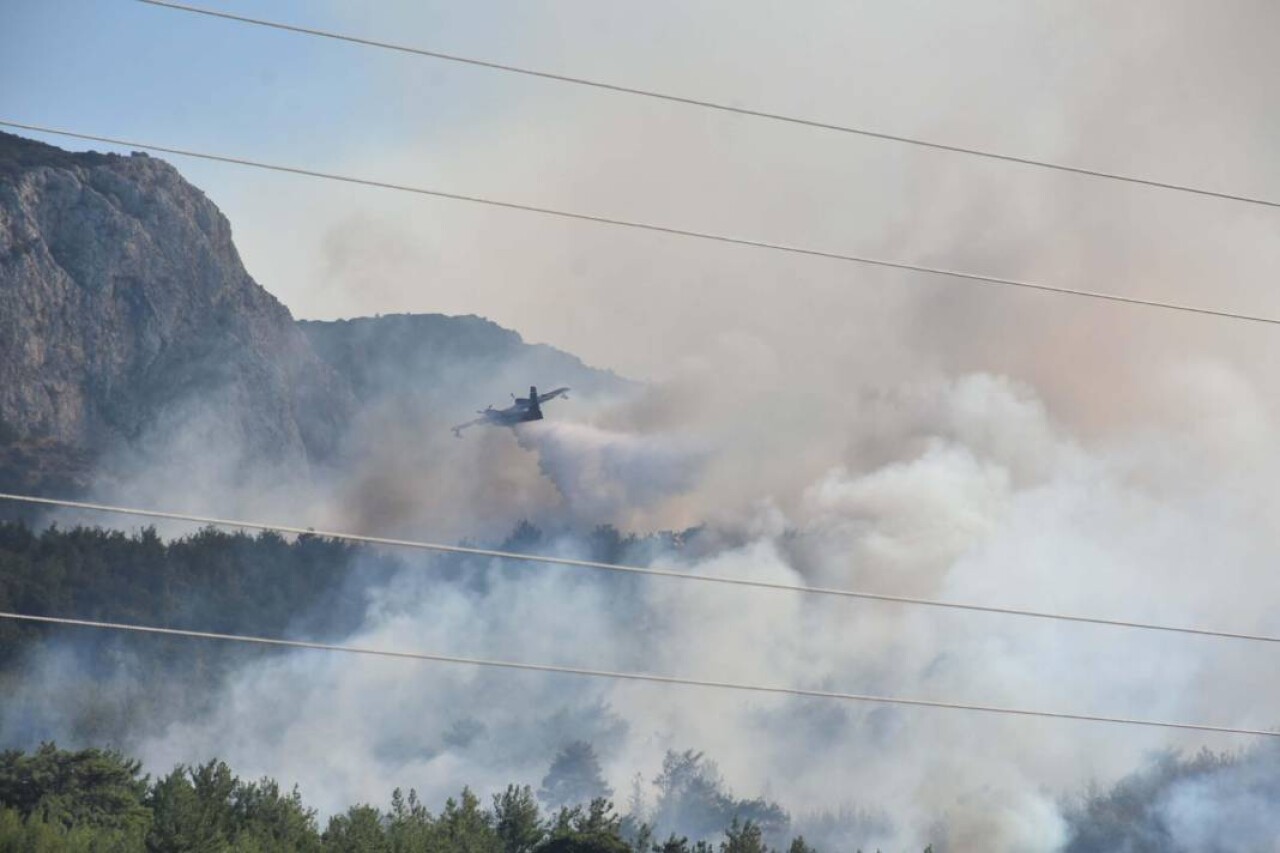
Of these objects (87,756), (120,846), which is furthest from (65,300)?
(120,846)

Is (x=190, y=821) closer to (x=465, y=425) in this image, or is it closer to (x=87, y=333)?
(x=465, y=425)

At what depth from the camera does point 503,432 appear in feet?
596

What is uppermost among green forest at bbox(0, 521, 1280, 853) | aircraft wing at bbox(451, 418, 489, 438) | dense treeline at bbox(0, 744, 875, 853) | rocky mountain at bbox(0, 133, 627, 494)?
rocky mountain at bbox(0, 133, 627, 494)

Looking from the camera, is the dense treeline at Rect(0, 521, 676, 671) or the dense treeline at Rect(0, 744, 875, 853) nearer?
the dense treeline at Rect(0, 744, 875, 853)

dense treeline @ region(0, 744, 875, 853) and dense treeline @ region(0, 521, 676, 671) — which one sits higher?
dense treeline @ region(0, 521, 676, 671)

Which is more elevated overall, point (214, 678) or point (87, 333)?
point (87, 333)

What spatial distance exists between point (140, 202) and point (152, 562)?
4213 cm

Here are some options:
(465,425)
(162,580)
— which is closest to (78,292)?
(162,580)

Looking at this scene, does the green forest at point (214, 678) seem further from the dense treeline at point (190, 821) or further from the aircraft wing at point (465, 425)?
the dense treeline at point (190, 821)

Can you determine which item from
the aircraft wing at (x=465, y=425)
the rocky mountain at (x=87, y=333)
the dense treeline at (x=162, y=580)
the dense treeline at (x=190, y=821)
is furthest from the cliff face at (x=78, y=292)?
the dense treeline at (x=190, y=821)

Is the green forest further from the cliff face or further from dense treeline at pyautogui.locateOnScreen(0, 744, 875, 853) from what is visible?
dense treeline at pyautogui.locateOnScreen(0, 744, 875, 853)

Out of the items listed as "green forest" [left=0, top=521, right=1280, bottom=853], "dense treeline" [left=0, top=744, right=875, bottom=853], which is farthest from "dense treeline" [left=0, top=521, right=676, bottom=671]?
"dense treeline" [left=0, top=744, right=875, bottom=853]

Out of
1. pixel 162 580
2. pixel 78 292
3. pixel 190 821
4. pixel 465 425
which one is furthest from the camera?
pixel 78 292

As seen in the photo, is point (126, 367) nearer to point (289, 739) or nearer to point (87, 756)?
point (289, 739)
